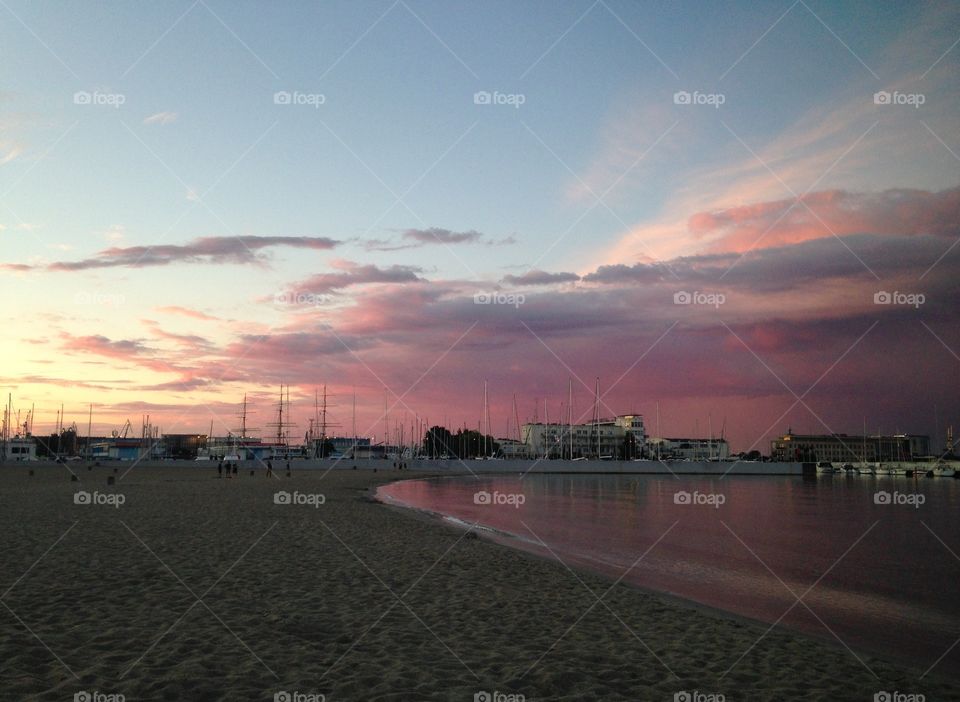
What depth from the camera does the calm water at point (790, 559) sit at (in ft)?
52.6

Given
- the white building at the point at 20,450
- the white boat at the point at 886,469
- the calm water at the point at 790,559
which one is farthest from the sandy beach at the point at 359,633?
the white boat at the point at 886,469

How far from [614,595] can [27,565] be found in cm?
1267

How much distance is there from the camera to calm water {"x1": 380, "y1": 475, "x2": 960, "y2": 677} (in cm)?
1605

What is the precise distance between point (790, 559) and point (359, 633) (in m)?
21.4

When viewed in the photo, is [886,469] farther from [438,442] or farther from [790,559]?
[790,559]

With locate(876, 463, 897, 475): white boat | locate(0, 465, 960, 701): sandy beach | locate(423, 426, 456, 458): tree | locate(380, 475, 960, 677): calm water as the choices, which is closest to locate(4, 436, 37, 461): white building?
locate(423, 426, 456, 458): tree

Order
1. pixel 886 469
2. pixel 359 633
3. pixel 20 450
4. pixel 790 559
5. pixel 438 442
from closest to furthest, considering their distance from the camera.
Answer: pixel 359 633, pixel 790 559, pixel 20 450, pixel 886 469, pixel 438 442

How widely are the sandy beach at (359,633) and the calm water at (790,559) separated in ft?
9.33

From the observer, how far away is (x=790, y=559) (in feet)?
88.9

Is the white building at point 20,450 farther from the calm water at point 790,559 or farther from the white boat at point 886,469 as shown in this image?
the white boat at point 886,469

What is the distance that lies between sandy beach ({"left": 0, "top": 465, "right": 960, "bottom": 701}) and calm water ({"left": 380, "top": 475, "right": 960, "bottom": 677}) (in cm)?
284

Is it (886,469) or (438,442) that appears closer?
(886,469)

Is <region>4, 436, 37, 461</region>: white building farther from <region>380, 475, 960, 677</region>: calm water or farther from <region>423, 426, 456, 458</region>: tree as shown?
<region>380, 475, 960, 677</region>: calm water

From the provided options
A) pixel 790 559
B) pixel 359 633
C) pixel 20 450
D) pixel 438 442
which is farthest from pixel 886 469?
pixel 20 450
